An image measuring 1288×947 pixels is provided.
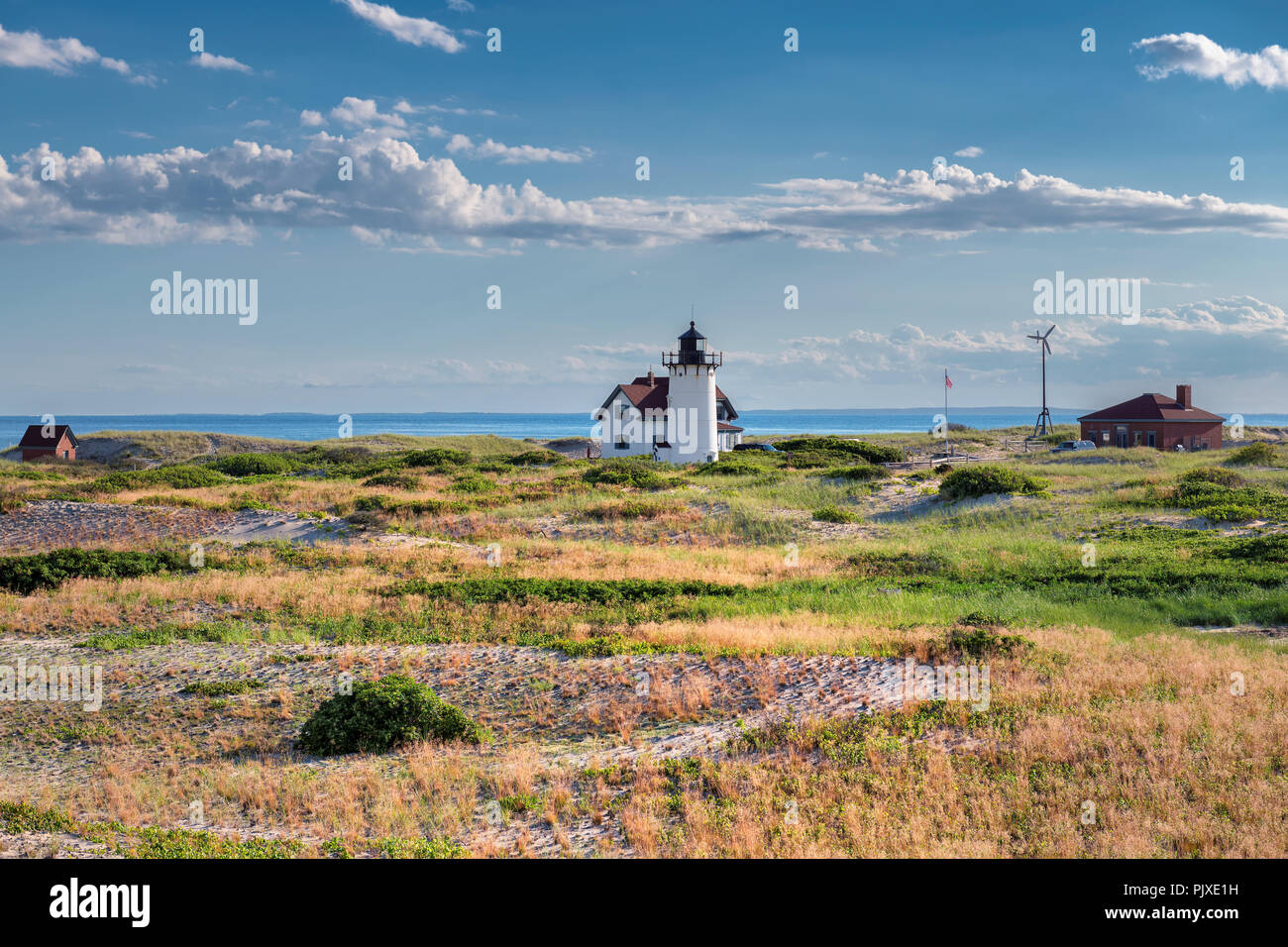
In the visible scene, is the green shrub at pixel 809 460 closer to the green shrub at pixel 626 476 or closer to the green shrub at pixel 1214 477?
the green shrub at pixel 626 476

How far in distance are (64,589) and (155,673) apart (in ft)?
28.7

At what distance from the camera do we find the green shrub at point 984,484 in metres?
38.6

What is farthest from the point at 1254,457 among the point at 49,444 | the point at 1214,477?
the point at 49,444

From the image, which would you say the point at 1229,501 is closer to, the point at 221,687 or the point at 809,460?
the point at 809,460

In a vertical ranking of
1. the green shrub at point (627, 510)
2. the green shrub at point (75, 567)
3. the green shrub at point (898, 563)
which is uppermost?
the green shrub at point (627, 510)

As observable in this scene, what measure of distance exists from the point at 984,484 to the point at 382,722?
107 ft

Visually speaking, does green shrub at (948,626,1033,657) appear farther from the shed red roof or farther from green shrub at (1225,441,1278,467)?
the shed red roof

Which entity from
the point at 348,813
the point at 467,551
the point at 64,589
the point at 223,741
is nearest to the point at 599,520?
the point at 467,551

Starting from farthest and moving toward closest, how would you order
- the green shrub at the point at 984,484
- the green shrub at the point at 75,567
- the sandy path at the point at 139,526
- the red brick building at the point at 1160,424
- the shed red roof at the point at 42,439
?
1. the shed red roof at the point at 42,439
2. the red brick building at the point at 1160,424
3. the green shrub at the point at 984,484
4. the sandy path at the point at 139,526
5. the green shrub at the point at 75,567

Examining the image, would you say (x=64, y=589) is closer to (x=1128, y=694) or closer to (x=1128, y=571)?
(x=1128, y=694)

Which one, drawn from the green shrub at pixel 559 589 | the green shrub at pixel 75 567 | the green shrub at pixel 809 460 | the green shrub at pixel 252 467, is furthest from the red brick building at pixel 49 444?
the green shrub at pixel 559 589

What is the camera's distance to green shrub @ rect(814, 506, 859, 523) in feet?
118

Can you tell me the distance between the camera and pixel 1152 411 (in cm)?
6994

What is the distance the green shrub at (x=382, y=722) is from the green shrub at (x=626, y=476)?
106ft
